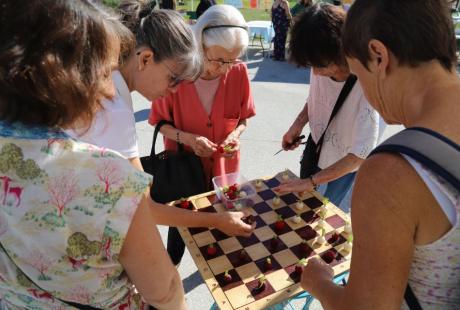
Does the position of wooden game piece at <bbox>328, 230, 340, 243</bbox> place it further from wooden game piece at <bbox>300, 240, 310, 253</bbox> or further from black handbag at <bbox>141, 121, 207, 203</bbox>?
black handbag at <bbox>141, 121, 207, 203</bbox>

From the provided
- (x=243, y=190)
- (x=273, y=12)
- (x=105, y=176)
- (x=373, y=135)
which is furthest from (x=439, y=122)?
(x=273, y=12)

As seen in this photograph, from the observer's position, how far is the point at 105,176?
68 cm

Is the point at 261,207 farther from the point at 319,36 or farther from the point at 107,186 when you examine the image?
the point at 107,186

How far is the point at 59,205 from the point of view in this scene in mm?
667

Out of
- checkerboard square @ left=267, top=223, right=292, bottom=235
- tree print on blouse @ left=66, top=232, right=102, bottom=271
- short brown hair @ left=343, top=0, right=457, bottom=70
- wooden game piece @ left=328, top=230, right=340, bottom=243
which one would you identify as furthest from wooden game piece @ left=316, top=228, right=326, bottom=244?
tree print on blouse @ left=66, top=232, right=102, bottom=271

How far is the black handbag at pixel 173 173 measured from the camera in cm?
175

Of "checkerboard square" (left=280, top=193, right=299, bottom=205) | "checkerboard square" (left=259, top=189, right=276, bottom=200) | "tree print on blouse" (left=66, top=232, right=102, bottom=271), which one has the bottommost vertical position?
"checkerboard square" (left=259, top=189, right=276, bottom=200)

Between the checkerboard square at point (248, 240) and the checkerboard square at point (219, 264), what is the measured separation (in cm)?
11

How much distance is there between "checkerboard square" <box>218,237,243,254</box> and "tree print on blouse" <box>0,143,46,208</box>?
86cm

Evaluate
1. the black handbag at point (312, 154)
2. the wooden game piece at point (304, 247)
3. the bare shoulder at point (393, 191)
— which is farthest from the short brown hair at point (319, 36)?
the bare shoulder at point (393, 191)

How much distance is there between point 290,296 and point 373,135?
2.71ft

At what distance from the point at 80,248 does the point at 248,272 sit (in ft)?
2.30

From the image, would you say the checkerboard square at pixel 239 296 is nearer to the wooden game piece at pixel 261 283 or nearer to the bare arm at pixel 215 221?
the wooden game piece at pixel 261 283

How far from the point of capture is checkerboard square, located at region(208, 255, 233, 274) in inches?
50.4
